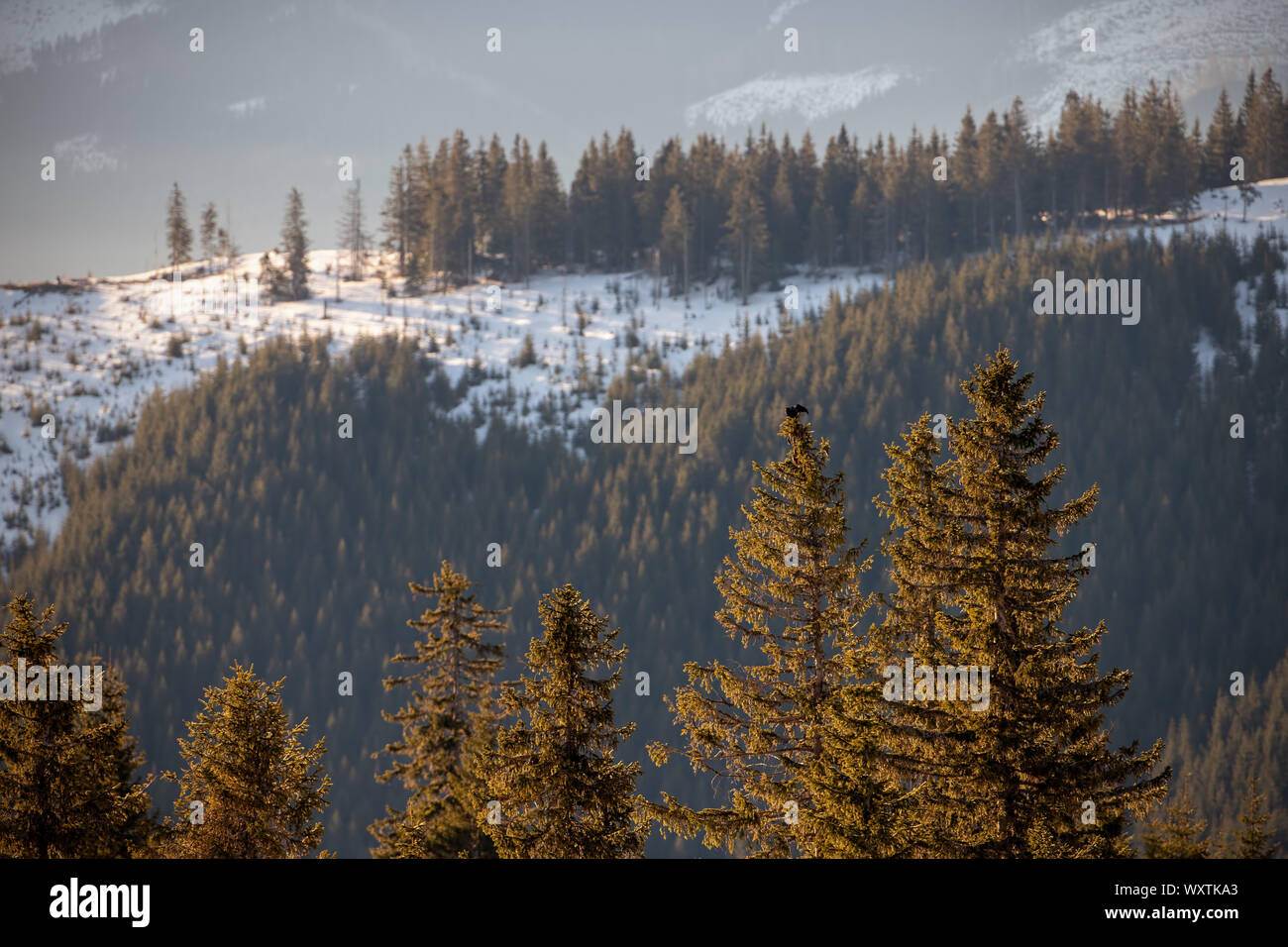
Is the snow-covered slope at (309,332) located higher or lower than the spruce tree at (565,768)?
higher

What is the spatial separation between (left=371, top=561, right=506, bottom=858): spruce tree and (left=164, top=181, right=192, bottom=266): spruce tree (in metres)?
141

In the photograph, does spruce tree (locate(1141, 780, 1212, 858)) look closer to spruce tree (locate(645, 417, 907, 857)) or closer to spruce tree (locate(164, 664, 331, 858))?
spruce tree (locate(645, 417, 907, 857))

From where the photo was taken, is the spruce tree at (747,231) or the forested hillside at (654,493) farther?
the spruce tree at (747,231)

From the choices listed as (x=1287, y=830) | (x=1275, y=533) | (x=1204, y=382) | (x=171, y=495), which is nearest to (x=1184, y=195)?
(x=1204, y=382)

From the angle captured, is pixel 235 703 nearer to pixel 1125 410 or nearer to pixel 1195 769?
pixel 1195 769

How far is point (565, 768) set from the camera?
1872cm

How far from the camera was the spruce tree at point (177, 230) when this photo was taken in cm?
14988

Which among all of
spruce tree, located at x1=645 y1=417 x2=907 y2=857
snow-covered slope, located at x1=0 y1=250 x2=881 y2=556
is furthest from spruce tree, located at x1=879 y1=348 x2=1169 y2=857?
snow-covered slope, located at x1=0 y1=250 x2=881 y2=556

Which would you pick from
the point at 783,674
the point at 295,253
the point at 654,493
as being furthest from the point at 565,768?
the point at 295,253

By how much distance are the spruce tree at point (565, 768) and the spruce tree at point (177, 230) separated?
149 m

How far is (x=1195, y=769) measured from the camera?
86.6m

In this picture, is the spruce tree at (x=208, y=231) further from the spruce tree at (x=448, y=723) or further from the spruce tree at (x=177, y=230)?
the spruce tree at (x=448, y=723)

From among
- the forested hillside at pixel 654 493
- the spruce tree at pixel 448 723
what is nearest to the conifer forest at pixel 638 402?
the forested hillside at pixel 654 493
